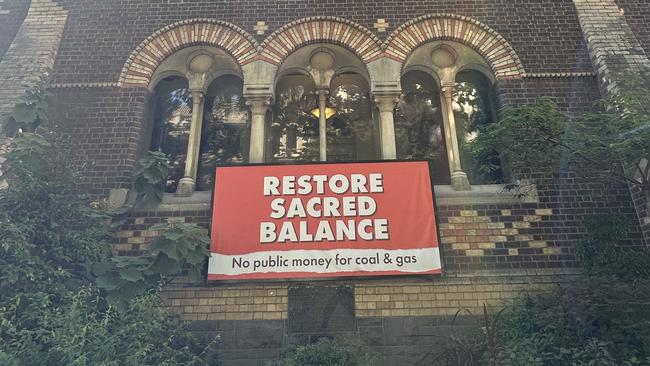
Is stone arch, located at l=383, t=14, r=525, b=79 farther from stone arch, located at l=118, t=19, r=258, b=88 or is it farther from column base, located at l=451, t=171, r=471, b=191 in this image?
stone arch, located at l=118, t=19, r=258, b=88

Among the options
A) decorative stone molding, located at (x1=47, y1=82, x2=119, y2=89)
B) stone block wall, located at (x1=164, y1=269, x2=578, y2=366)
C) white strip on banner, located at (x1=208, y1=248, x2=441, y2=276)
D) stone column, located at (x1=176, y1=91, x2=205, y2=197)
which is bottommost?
stone block wall, located at (x1=164, y1=269, x2=578, y2=366)

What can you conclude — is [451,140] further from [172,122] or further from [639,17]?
[172,122]

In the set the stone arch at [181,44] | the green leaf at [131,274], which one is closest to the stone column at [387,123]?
the stone arch at [181,44]

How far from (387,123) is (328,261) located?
2688 mm

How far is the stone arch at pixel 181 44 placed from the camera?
850 centimetres

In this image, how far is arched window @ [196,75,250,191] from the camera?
855 cm

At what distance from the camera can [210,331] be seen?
6879mm

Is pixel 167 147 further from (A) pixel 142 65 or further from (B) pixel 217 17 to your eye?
(B) pixel 217 17

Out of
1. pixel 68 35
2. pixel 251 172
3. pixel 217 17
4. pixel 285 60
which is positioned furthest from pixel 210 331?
pixel 68 35

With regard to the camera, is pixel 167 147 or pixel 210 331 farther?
pixel 167 147

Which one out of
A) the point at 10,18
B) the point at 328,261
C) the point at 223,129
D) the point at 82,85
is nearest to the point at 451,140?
the point at 328,261

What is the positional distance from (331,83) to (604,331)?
5969 mm

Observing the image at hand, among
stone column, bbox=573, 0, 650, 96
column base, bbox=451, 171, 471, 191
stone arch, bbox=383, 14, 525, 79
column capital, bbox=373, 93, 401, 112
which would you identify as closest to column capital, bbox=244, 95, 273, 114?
column capital, bbox=373, 93, 401, 112

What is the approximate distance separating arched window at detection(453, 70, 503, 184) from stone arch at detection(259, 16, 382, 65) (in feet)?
6.04
